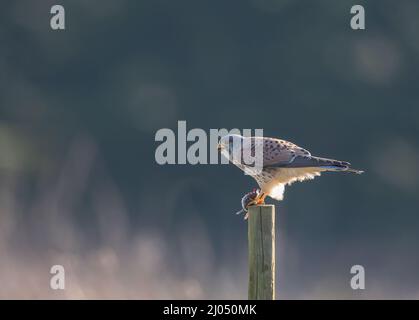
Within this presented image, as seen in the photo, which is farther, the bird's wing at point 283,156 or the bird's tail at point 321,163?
the bird's wing at point 283,156

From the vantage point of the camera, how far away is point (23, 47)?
44.6 ft

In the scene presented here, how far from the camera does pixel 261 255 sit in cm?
496

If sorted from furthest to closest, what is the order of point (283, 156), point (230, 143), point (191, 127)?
point (191, 127)
point (230, 143)
point (283, 156)

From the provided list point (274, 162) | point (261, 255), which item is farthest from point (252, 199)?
point (261, 255)

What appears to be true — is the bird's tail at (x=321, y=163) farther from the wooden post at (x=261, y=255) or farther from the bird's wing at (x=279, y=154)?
the wooden post at (x=261, y=255)

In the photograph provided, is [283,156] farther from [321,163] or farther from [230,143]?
[230,143]

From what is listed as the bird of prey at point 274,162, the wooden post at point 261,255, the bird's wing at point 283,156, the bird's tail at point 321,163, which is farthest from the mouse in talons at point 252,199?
the wooden post at point 261,255

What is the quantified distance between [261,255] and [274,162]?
139 cm

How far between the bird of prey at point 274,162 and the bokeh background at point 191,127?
6.66 feet

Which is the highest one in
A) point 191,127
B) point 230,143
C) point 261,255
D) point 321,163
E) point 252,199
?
point 191,127

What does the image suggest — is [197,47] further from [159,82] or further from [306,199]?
[306,199]

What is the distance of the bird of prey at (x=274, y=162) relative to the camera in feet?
20.2

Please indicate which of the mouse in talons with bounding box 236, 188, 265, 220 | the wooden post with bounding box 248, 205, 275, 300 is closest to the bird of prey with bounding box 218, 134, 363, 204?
the mouse in talons with bounding box 236, 188, 265, 220

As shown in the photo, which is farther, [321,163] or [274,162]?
[274,162]
